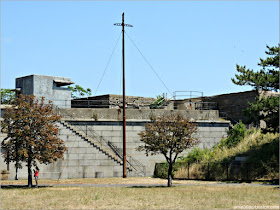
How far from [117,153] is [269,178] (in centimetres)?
1429

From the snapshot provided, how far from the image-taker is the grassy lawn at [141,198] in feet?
78.9

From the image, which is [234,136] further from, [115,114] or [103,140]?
[103,140]

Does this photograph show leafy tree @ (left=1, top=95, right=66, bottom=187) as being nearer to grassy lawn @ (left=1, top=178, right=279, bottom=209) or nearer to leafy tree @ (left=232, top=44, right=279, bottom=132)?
grassy lawn @ (left=1, top=178, right=279, bottom=209)

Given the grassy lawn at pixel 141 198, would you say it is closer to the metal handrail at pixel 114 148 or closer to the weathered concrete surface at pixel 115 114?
the metal handrail at pixel 114 148

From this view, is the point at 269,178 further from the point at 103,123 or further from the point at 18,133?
the point at 18,133

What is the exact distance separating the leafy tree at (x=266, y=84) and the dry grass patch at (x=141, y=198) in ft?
26.7

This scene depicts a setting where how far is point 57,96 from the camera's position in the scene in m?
49.8

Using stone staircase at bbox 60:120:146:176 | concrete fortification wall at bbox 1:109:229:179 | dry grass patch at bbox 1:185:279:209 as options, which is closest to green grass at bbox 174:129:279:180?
concrete fortification wall at bbox 1:109:229:179

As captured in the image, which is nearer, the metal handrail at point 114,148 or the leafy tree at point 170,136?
the leafy tree at point 170,136

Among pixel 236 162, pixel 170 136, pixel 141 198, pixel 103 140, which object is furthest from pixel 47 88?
pixel 141 198

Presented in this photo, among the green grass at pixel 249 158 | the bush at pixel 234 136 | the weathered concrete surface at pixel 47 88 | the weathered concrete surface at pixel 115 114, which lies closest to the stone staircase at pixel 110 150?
the weathered concrete surface at pixel 115 114

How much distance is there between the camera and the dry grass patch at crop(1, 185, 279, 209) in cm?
2405

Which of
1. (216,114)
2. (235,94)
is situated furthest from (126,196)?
(235,94)

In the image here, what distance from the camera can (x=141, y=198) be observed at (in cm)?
2705
